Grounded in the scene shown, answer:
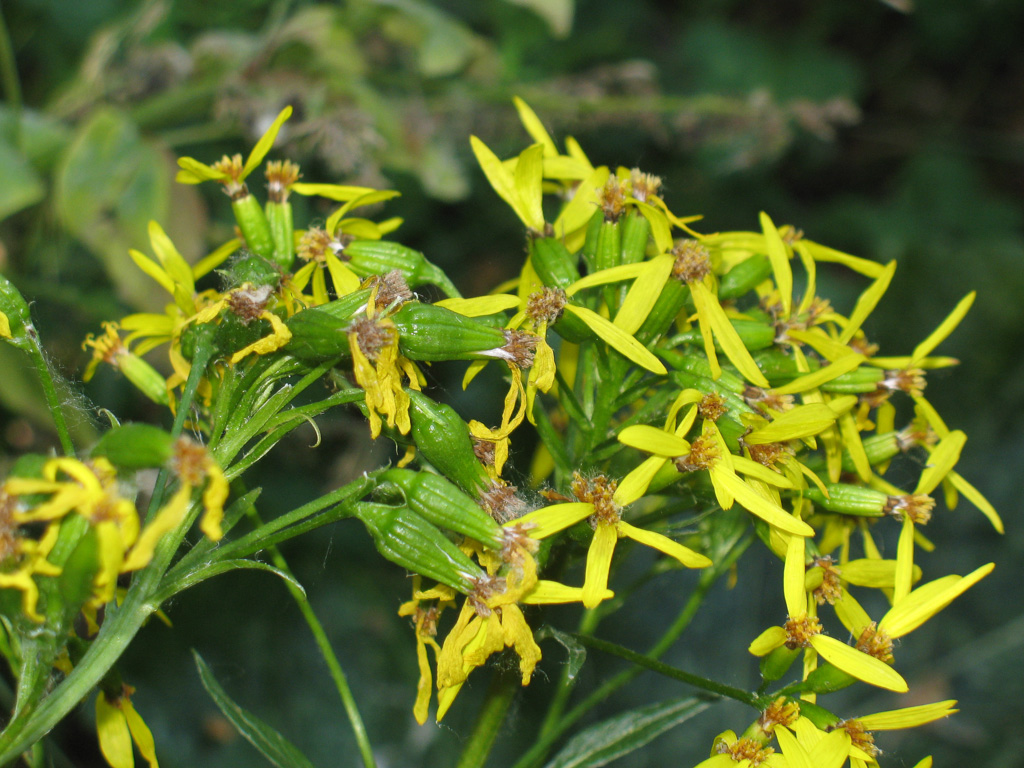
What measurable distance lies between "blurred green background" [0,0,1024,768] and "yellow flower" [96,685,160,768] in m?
1.49

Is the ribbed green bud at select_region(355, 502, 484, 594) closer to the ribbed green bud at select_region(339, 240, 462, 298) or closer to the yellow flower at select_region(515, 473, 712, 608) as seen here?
the yellow flower at select_region(515, 473, 712, 608)

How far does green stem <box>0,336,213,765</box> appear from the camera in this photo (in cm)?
114

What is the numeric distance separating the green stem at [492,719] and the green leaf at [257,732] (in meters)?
0.31

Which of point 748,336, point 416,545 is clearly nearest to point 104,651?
point 416,545

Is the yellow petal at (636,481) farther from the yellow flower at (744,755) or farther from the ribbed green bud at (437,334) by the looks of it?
the yellow flower at (744,755)

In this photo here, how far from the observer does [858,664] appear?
56.1 inches

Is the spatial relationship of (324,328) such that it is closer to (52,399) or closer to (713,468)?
(52,399)

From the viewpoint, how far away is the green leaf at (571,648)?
53.9 inches

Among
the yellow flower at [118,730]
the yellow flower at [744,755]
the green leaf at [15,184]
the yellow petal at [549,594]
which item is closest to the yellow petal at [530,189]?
the yellow petal at [549,594]

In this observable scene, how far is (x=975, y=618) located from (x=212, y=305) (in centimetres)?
332

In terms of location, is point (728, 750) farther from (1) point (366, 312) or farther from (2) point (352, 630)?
(2) point (352, 630)

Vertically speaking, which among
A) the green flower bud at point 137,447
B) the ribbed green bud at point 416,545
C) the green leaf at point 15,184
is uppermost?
the green flower bud at point 137,447

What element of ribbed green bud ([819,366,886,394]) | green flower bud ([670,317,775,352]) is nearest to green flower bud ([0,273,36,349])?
green flower bud ([670,317,775,352])

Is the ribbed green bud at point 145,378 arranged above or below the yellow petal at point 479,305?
below
